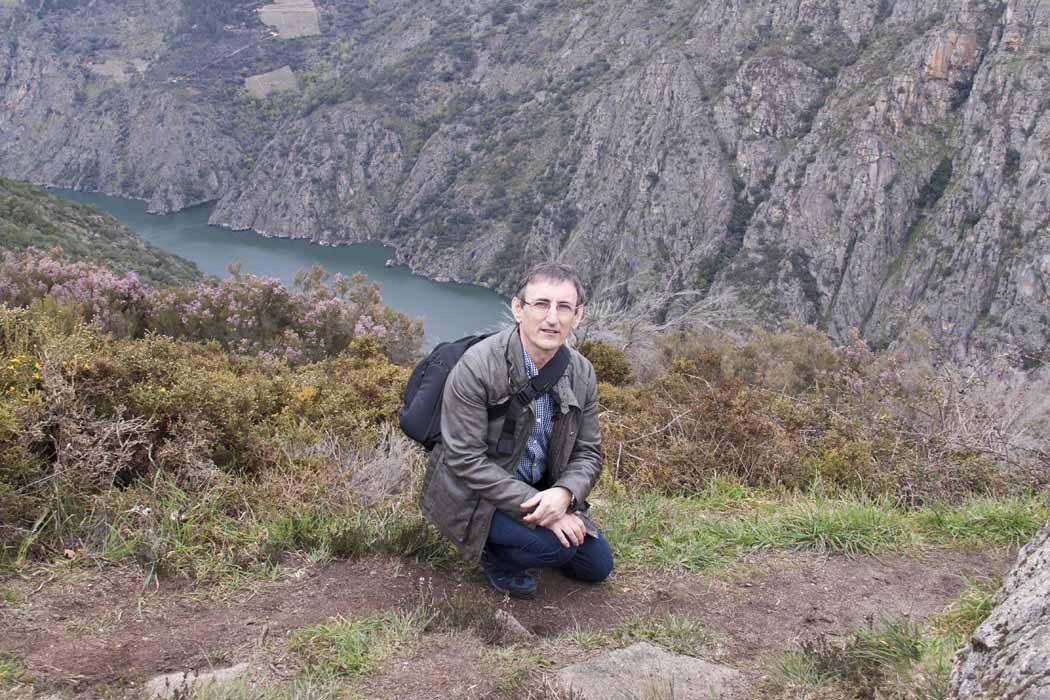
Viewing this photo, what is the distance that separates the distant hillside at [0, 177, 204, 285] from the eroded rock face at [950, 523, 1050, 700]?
16.9m

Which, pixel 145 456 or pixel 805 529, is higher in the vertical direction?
pixel 805 529

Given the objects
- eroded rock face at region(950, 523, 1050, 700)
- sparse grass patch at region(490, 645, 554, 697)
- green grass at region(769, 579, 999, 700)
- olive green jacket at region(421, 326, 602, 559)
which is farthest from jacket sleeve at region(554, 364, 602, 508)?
eroded rock face at region(950, 523, 1050, 700)

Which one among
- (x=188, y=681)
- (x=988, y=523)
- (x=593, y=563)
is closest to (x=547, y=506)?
(x=593, y=563)

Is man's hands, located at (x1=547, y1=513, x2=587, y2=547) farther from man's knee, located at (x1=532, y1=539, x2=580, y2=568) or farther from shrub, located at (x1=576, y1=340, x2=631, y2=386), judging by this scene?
shrub, located at (x1=576, y1=340, x2=631, y2=386)

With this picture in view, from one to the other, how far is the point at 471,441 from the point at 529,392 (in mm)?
248

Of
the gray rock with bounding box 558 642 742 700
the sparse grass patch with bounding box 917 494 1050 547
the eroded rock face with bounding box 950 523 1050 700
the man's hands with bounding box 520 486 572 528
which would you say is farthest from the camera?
the sparse grass patch with bounding box 917 494 1050 547

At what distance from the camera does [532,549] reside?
110 inches

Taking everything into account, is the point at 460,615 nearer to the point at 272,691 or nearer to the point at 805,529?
the point at 272,691

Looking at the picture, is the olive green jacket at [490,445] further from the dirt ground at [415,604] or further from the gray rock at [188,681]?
the gray rock at [188,681]

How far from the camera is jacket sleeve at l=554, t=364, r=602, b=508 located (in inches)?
111

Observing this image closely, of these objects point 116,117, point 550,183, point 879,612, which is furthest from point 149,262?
point 116,117

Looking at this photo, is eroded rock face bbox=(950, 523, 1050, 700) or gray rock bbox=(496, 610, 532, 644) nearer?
eroded rock face bbox=(950, 523, 1050, 700)

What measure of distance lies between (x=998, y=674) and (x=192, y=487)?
9.28ft

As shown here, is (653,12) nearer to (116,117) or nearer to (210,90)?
(210,90)
